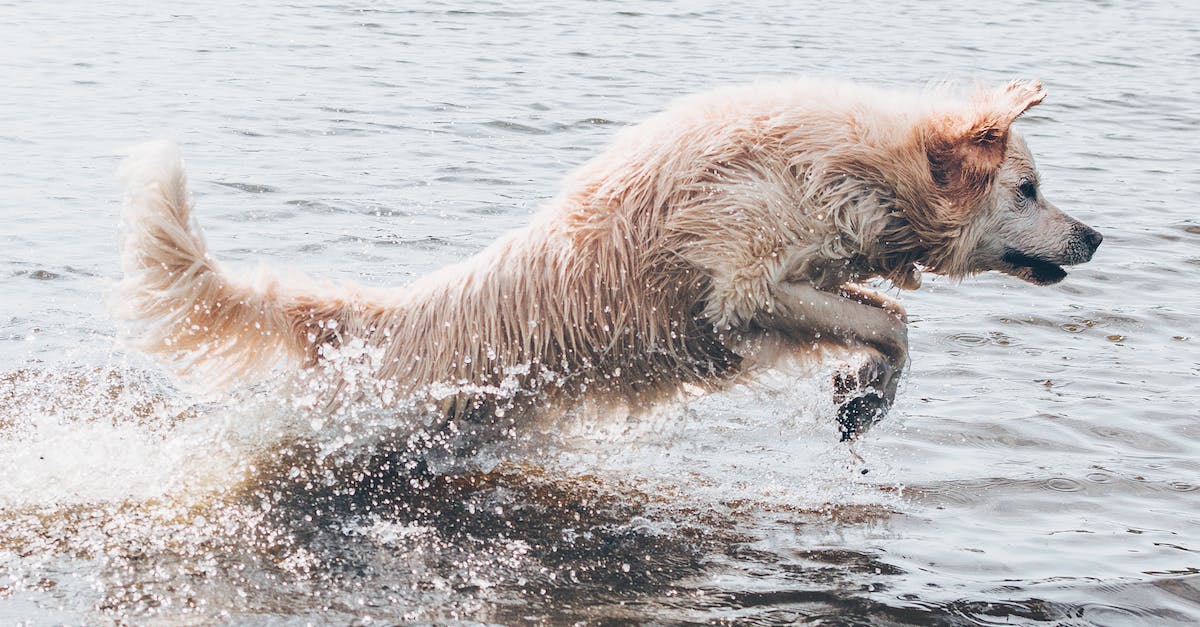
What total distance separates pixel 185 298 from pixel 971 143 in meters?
3.17

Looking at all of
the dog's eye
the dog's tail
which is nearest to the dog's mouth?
the dog's eye

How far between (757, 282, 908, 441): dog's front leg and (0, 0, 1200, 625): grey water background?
39cm

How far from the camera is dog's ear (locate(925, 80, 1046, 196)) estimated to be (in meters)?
5.29

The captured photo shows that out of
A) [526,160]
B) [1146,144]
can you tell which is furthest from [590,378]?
[1146,144]

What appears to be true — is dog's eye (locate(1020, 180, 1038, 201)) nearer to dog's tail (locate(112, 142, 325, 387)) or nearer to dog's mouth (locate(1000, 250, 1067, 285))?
dog's mouth (locate(1000, 250, 1067, 285))

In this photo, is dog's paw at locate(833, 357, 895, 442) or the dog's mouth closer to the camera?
dog's paw at locate(833, 357, 895, 442)

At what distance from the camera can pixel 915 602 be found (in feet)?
15.6

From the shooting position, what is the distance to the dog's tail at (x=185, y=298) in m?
4.86

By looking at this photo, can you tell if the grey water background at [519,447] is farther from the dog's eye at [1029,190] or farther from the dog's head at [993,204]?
the dog's eye at [1029,190]

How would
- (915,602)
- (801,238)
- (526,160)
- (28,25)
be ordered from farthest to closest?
(28,25), (526,160), (801,238), (915,602)

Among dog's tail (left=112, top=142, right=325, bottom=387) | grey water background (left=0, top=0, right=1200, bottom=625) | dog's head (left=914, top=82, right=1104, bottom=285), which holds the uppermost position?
dog's head (left=914, top=82, right=1104, bottom=285)

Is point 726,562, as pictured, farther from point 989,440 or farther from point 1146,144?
point 1146,144

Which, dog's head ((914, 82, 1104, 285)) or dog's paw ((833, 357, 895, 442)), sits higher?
dog's head ((914, 82, 1104, 285))

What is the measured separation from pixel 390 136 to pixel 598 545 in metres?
6.81
